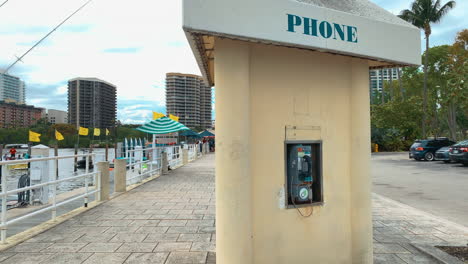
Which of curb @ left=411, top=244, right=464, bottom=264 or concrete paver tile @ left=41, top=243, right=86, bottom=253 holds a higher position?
concrete paver tile @ left=41, top=243, right=86, bottom=253

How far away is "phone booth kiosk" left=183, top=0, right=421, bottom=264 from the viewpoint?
3.19 metres

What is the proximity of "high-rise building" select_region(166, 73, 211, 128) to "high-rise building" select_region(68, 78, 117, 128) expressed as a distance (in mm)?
18408

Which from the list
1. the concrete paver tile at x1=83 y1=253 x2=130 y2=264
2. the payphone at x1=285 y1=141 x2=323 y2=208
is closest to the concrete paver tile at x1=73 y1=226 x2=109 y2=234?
the concrete paver tile at x1=83 y1=253 x2=130 y2=264

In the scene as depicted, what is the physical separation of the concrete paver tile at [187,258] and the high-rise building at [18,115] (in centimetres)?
7908

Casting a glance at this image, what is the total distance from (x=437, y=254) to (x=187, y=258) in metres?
3.44

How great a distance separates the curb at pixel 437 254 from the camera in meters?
4.20

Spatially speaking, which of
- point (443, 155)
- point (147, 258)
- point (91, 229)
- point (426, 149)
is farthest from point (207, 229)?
point (426, 149)

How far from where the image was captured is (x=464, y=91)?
70.6 ft

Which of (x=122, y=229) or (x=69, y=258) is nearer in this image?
(x=69, y=258)

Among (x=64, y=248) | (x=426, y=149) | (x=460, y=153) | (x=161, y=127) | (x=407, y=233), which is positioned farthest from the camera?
(x=426, y=149)

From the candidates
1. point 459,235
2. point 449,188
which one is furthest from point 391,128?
point 459,235

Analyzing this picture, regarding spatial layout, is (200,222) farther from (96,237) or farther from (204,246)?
(96,237)

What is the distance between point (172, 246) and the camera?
4.95 m

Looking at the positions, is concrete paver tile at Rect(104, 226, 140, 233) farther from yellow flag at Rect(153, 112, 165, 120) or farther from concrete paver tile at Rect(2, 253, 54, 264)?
yellow flag at Rect(153, 112, 165, 120)
